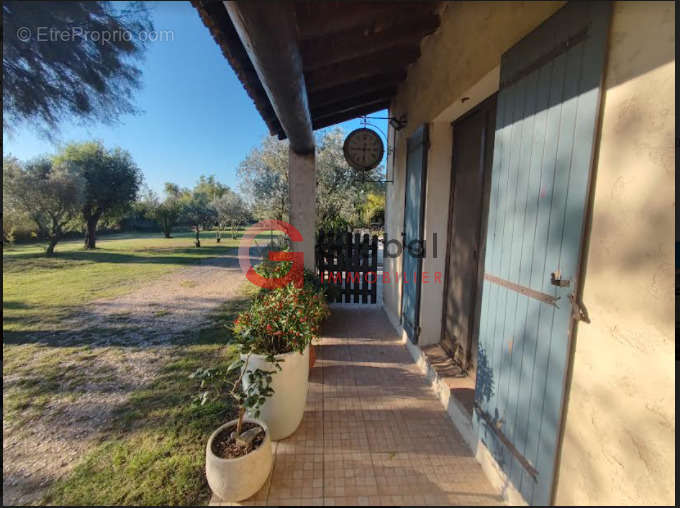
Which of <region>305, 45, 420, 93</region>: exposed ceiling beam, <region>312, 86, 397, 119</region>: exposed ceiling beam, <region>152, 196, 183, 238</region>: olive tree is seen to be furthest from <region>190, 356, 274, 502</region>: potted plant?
<region>152, 196, 183, 238</region>: olive tree

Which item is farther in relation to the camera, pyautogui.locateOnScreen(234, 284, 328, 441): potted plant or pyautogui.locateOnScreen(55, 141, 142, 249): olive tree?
pyautogui.locateOnScreen(55, 141, 142, 249): olive tree

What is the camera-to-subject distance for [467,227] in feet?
9.02

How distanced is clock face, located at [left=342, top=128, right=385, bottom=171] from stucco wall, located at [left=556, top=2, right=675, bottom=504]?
315 centimetres

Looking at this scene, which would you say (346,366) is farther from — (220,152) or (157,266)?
(157,266)

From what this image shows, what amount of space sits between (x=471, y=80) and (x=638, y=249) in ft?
5.56

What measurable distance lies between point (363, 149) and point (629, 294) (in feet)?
11.7

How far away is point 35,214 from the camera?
7.64 metres

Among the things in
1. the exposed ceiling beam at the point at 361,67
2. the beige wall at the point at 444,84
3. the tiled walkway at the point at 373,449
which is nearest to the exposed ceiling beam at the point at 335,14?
the beige wall at the point at 444,84

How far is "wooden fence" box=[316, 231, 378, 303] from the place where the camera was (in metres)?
5.45

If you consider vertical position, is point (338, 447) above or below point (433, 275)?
below

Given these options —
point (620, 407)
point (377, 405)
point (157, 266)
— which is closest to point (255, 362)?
point (377, 405)

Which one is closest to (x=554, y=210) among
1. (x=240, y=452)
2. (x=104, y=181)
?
(x=240, y=452)

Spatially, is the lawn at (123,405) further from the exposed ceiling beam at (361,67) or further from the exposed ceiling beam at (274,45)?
the exposed ceiling beam at (361,67)

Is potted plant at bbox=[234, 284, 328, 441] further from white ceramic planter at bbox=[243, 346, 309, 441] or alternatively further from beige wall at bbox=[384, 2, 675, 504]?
beige wall at bbox=[384, 2, 675, 504]
